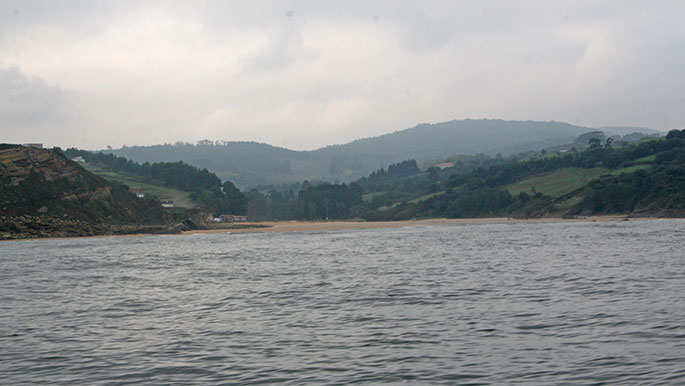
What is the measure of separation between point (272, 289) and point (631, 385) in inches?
852

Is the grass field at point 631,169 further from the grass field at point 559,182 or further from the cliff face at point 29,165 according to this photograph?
the cliff face at point 29,165

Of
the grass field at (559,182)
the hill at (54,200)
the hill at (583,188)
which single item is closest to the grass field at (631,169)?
the hill at (583,188)

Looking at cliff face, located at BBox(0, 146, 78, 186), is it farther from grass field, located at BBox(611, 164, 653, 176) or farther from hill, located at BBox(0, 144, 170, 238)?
grass field, located at BBox(611, 164, 653, 176)

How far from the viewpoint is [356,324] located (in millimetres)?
22984

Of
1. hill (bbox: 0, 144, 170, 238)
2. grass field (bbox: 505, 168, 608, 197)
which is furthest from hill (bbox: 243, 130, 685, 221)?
hill (bbox: 0, 144, 170, 238)

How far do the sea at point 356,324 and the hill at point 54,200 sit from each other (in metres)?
63.5

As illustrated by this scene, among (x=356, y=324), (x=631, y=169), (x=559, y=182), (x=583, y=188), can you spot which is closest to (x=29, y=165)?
(x=356, y=324)

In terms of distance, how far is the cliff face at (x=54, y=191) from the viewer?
104 m

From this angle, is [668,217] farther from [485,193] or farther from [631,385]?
[631,385]

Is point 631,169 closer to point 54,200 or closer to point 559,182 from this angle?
point 559,182

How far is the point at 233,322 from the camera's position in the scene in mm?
24172

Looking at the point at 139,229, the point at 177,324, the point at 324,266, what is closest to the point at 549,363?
the point at 177,324

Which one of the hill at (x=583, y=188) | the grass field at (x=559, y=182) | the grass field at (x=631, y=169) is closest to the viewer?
the hill at (x=583, y=188)

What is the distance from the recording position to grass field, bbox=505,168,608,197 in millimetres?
156125
